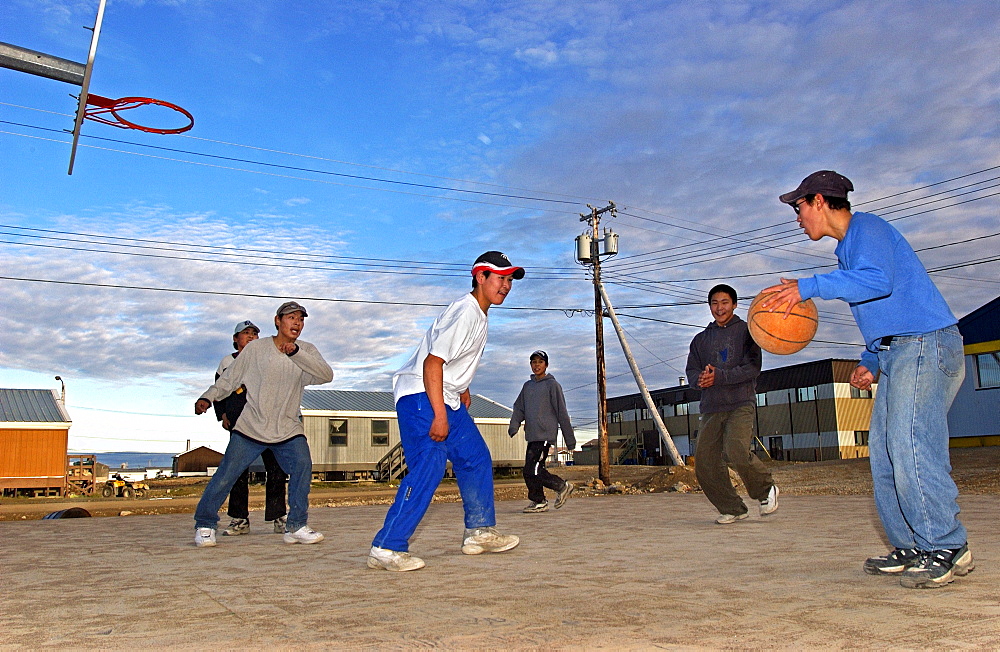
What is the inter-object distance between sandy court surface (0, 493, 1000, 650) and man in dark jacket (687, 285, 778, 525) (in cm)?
89

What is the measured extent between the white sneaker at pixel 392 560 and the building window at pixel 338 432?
114 ft

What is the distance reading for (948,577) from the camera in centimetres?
376

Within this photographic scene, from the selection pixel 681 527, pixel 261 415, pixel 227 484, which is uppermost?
pixel 261 415

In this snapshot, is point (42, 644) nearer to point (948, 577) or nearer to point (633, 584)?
point (633, 584)

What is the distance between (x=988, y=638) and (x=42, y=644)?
3231 mm

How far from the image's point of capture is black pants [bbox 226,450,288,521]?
7.74m

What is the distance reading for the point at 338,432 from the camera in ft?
128

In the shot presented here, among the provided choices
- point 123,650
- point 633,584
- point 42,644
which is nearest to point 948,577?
point 633,584

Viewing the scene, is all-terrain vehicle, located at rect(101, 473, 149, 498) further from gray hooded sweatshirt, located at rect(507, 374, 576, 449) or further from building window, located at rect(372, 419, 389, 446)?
gray hooded sweatshirt, located at rect(507, 374, 576, 449)

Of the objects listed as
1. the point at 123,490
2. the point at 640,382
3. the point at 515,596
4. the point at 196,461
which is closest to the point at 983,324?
the point at 640,382

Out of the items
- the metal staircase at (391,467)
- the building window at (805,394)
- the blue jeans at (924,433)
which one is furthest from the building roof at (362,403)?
the blue jeans at (924,433)

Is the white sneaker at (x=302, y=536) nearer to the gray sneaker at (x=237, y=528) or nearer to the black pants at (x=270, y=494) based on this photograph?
the black pants at (x=270, y=494)

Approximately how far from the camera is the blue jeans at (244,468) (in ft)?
22.7

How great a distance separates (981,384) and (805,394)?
24617 mm
